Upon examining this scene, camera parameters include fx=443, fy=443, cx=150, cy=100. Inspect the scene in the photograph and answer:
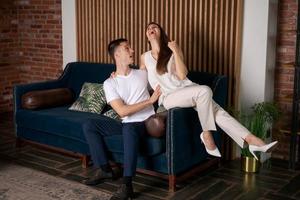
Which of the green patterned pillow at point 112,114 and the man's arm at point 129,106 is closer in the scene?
the man's arm at point 129,106

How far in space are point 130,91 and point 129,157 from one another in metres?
0.60

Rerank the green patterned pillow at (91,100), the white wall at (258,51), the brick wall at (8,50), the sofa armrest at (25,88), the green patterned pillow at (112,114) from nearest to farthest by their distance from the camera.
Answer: the white wall at (258,51), the green patterned pillow at (112,114), the green patterned pillow at (91,100), the sofa armrest at (25,88), the brick wall at (8,50)

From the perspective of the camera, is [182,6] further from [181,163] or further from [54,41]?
[54,41]

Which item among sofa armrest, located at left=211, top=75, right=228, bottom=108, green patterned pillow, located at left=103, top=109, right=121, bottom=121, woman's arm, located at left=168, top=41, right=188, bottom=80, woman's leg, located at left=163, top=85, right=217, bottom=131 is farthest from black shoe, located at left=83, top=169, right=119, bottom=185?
sofa armrest, located at left=211, top=75, right=228, bottom=108

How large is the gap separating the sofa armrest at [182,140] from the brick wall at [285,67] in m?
0.92

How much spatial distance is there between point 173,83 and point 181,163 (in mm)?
667

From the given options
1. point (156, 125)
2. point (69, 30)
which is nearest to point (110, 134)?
point (156, 125)

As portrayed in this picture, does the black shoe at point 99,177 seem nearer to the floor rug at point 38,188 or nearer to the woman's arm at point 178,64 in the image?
the floor rug at point 38,188

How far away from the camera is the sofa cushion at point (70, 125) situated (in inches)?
140

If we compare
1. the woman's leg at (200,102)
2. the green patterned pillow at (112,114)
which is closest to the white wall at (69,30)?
the green patterned pillow at (112,114)

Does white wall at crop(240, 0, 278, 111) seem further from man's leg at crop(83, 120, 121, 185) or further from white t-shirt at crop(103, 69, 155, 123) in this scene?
man's leg at crop(83, 120, 121, 185)

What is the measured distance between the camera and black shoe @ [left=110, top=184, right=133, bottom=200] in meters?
3.33

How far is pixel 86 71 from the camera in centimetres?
493

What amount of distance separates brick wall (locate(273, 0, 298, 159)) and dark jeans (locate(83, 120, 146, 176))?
1488 mm
